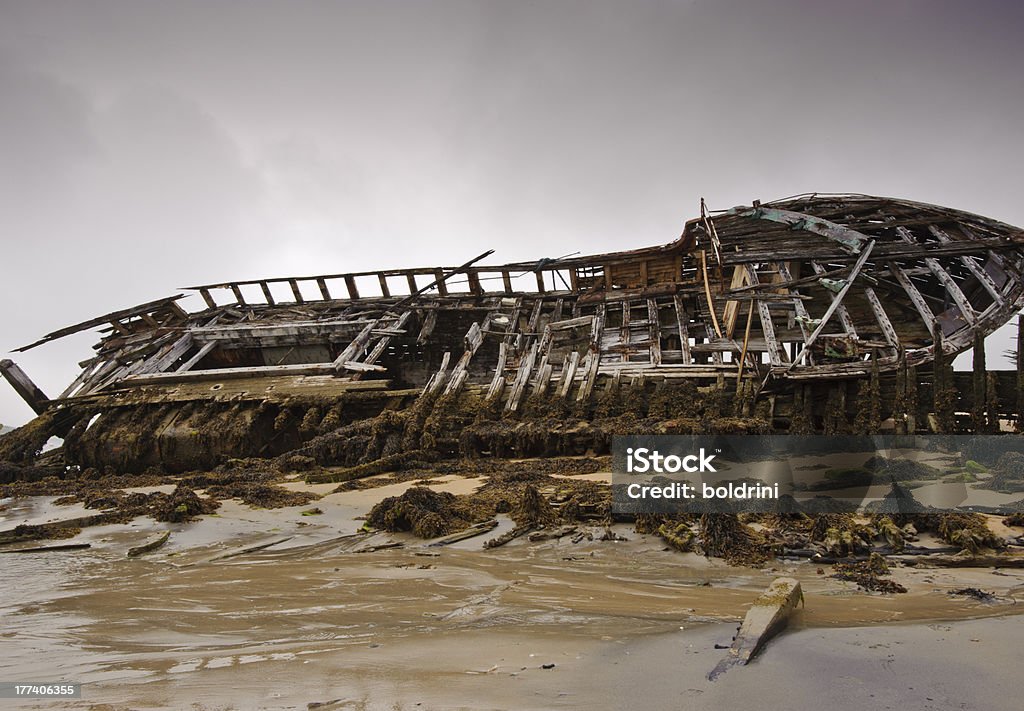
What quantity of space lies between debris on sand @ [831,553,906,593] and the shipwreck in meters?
4.61

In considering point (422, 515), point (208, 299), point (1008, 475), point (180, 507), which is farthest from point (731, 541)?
point (208, 299)

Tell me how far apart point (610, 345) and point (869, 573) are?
386 inches

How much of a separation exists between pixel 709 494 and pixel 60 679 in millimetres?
4824

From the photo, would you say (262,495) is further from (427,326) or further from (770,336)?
(427,326)

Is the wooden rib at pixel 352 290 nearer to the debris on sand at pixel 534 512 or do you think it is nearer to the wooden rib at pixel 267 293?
the wooden rib at pixel 267 293

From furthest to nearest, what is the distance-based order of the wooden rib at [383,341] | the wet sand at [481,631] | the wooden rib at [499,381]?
the wooden rib at [383,341], the wooden rib at [499,381], the wet sand at [481,631]

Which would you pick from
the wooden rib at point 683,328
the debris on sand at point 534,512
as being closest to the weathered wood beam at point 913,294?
the wooden rib at point 683,328

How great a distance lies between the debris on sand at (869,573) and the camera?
138 inches

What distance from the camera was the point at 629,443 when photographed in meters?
8.89

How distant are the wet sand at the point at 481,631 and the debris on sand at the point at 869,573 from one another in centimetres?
10

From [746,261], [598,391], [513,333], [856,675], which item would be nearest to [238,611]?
[856,675]

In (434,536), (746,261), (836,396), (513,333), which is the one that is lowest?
(434,536)

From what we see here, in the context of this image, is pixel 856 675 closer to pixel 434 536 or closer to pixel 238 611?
pixel 238 611

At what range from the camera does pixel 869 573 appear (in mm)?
3814
